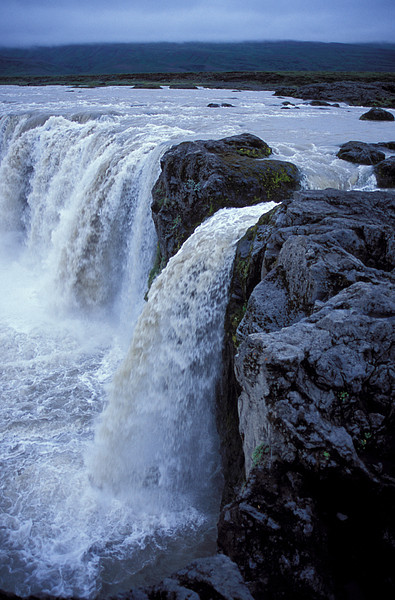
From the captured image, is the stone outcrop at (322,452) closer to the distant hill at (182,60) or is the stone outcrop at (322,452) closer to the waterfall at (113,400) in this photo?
the waterfall at (113,400)

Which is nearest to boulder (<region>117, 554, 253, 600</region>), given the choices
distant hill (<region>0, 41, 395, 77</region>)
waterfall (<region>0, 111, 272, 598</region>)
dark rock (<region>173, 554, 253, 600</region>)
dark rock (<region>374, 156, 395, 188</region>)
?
dark rock (<region>173, 554, 253, 600</region>)

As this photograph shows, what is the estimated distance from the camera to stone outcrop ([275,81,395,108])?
113 feet

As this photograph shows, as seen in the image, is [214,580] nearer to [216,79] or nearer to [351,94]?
[351,94]

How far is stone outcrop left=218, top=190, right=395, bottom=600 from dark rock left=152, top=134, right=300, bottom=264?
6.06 meters

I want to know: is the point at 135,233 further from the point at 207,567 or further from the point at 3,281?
the point at 207,567

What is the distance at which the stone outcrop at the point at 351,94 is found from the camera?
34375 millimetres

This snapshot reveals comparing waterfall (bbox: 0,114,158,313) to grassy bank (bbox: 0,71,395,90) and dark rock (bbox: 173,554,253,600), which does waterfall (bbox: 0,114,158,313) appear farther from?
grassy bank (bbox: 0,71,395,90)

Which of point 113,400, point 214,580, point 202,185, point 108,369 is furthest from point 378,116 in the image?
point 214,580

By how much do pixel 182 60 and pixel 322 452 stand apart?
182 meters

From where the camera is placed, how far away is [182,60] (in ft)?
522

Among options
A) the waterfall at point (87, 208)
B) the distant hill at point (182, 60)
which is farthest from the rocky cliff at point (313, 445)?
the distant hill at point (182, 60)

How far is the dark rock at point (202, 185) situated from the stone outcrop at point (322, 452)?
19.9ft

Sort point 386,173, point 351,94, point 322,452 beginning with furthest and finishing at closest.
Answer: point 351,94, point 386,173, point 322,452

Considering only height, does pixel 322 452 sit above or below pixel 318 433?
below
